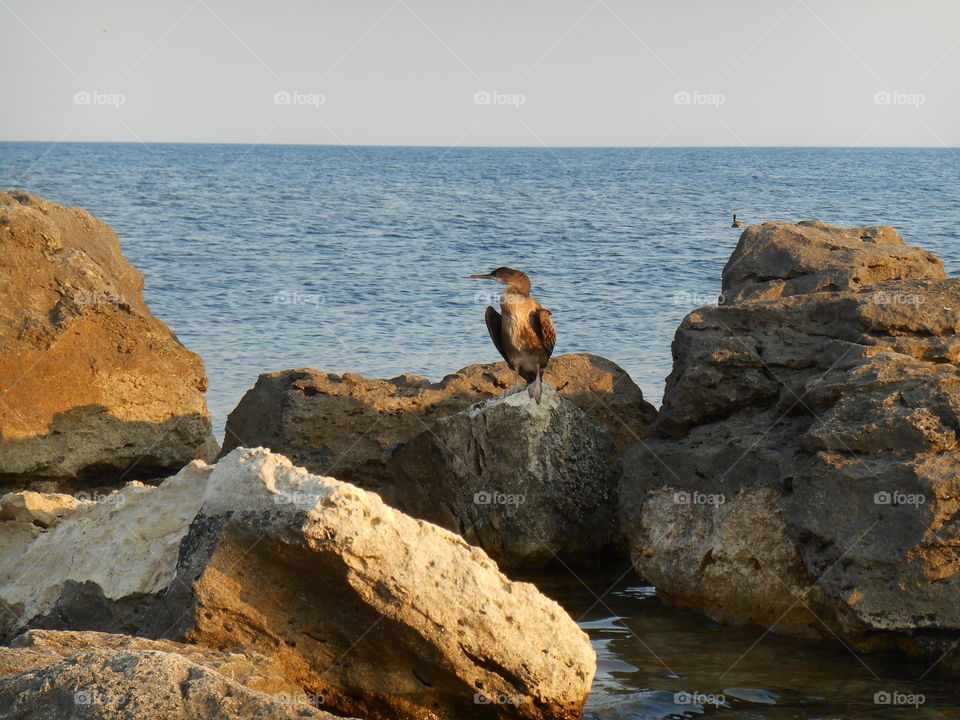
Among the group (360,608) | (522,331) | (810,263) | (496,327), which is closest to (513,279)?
(496,327)

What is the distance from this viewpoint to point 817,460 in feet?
17.8

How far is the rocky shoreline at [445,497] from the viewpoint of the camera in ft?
13.5

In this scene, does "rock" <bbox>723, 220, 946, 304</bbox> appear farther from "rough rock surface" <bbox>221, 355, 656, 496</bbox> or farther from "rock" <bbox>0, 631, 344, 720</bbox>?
"rock" <bbox>0, 631, 344, 720</bbox>

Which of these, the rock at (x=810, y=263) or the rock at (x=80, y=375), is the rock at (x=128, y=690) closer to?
the rock at (x=80, y=375)

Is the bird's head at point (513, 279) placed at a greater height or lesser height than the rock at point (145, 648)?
greater

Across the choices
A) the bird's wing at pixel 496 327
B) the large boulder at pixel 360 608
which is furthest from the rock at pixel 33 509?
the bird's wing at pixel 496 327

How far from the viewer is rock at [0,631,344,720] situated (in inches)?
129

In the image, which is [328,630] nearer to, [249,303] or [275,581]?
[275,581]

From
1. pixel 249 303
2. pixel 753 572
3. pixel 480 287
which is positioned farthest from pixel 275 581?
pixel 480 287

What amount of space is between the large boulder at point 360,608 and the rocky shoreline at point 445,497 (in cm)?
1

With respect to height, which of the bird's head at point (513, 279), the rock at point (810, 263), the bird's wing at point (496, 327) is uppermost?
the rock at point (810, 263)

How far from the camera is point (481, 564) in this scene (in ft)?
14.2

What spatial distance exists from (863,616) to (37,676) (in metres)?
3.58

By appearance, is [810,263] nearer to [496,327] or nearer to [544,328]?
[544,328]
